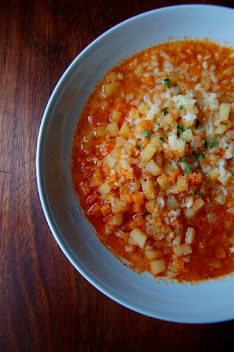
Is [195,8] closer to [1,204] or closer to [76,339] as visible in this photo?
[1,204]

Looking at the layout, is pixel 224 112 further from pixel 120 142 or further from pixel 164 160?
pixel 120 142

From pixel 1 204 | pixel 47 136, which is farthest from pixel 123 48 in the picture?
pixel 1 204

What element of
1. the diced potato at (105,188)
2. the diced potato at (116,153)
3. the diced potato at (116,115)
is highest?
the diced potato at (116,115)

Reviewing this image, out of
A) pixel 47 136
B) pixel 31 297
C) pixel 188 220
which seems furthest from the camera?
pixel 31 297

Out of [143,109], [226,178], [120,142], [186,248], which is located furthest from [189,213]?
[143,109]

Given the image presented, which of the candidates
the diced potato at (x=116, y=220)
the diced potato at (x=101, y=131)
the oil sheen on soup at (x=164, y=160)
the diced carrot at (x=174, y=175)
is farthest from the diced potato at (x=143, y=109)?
the diced potato at (x=116, y=220)

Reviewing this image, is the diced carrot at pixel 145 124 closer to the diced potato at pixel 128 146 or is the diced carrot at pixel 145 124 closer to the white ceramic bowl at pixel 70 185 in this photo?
the diced potato at pixel 128 146
